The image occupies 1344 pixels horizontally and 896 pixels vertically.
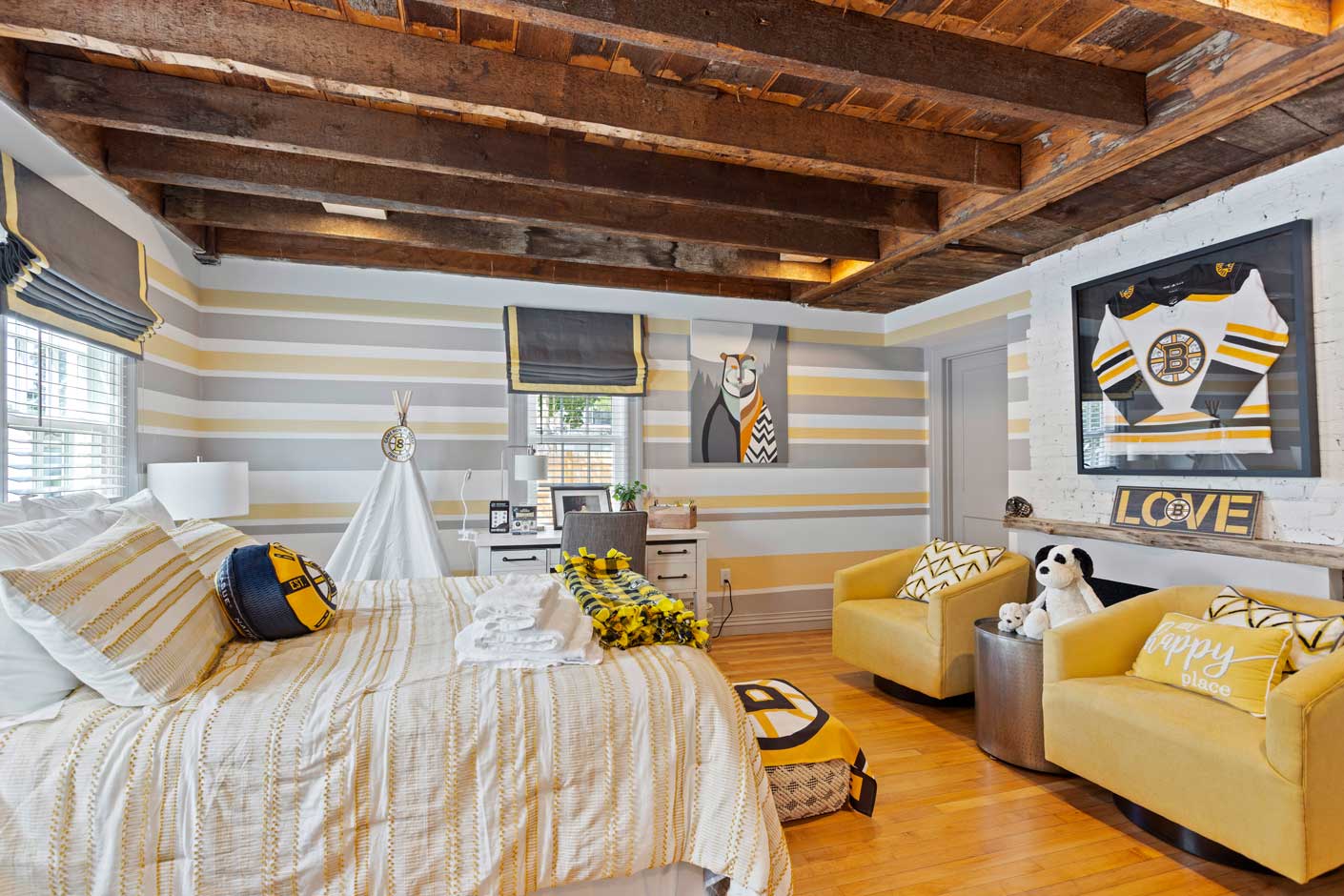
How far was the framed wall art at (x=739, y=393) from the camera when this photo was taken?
485 centimetres

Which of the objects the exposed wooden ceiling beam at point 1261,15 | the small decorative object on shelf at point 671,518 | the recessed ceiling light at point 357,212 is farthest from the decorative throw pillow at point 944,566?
the recessed ceiling light at point 357,212

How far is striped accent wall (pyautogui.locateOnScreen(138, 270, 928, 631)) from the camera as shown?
3992 millimetres

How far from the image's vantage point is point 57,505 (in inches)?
85.7

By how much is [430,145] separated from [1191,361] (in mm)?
3181

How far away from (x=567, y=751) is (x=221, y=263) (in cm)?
366

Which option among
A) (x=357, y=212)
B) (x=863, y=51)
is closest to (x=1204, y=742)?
(x=863, y=51)

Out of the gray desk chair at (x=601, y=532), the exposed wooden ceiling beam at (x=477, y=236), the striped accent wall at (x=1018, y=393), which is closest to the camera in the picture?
the exposed wooden ceiling beam at (x=477, y=236)

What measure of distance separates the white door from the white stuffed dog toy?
1829 mm

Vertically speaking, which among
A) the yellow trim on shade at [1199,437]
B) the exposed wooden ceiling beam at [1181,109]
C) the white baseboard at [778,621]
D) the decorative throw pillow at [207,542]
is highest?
the exposed wooden ceiling beam at [1181,109]

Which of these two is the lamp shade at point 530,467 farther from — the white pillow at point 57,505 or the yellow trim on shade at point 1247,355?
the yellow trim on shade at point 1247,355

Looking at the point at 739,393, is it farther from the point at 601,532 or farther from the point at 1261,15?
the point at 1261,15

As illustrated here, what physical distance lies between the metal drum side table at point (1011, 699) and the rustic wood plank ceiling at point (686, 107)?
1.80 m

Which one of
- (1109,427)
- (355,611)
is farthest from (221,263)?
(1109,427)

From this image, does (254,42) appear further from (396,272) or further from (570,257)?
(396,272)
